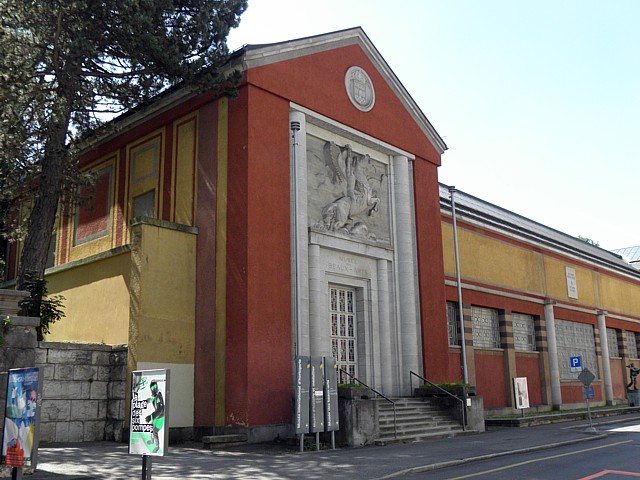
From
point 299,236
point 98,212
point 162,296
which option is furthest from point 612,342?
point 162,296

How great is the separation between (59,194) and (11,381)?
10857mm

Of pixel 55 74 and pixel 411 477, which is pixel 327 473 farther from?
pixel 55 74

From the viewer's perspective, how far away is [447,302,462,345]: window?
90.0 ft

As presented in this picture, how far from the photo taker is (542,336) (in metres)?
32.7

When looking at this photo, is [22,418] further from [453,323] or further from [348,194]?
[453,323]

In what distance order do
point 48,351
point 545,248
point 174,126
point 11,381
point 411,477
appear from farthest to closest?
point 545,248
point 174,126
point 48,351
point 411,477
point 11,381

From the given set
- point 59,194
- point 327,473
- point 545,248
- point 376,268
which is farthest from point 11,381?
point 545,248

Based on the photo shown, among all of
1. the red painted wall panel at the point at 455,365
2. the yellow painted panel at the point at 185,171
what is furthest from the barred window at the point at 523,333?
the yellow painted panel at the point at 185,171

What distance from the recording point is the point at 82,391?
57.1ft

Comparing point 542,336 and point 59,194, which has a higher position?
point 59,194

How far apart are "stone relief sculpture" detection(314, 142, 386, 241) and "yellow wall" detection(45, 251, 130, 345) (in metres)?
6.08

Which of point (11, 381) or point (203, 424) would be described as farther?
point (203, 424)

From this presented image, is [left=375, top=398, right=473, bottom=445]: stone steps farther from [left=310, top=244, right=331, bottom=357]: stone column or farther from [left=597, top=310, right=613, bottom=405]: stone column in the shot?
[left=597, top=310, right=613, bottom=405]: stone column

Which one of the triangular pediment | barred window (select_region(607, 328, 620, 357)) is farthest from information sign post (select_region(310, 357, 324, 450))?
Result: barred window (select_region(607, 328, 620, 357))
